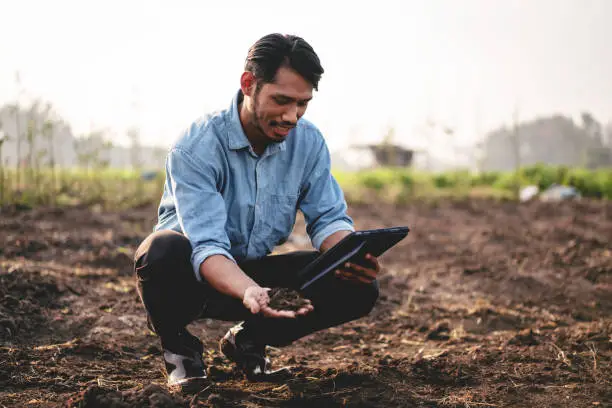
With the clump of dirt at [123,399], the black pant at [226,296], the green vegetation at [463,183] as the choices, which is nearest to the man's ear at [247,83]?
the black pant at [226,296]

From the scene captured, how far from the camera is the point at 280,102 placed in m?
2.13

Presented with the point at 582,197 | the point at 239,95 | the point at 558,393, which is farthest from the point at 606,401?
the point at 582,197

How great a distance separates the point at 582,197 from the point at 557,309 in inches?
344

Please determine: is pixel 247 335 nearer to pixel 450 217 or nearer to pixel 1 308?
pixel 1 308

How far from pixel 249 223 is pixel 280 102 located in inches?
20.7

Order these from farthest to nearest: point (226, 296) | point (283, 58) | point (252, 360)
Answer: point (252, 360), point (226, 296), point (283, 58)

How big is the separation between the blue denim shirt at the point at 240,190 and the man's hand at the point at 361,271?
28 cm

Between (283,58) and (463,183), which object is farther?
(463,183)

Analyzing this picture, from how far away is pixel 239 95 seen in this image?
2.39 m

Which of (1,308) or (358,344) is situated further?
(358,344)

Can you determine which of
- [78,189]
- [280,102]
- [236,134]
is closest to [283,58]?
[280,102]

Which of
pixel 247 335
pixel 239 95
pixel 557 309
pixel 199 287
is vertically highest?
pixel 239 95

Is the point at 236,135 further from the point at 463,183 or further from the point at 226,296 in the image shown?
the point at 463,183

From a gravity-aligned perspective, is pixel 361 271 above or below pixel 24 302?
above
